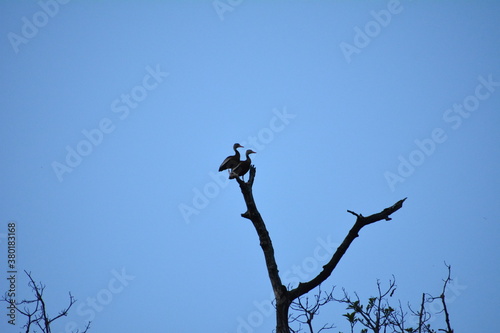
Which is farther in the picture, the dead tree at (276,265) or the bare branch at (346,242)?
the bare branch at (346,242)

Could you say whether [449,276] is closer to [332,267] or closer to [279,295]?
[332,267]

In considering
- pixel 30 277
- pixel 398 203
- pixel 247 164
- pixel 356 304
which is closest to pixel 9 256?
pixel 30 277

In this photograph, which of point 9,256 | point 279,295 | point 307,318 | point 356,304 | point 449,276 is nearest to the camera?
point 279,295

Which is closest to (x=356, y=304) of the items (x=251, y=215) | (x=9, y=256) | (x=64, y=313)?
(x=251, y=215)

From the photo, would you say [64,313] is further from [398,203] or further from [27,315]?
[398,203]

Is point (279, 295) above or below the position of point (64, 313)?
below

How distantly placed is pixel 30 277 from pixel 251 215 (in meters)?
4.34

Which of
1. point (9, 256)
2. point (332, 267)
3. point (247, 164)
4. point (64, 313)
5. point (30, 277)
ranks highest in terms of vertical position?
point (9, 256)

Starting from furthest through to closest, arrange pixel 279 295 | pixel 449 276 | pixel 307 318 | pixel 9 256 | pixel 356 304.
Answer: pixel 9 256
pixel 356 304
pixel 307 318
pixel 449 276
pixel 279 295

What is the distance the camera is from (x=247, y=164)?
8.36 meters

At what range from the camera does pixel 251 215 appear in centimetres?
551

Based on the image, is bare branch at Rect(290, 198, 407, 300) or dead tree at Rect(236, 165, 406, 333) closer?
dead tree at Rect(236, 165, 406, 333)

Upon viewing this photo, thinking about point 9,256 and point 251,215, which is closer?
point 251,215

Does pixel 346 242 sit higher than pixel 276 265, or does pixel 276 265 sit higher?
pixel 276 265
